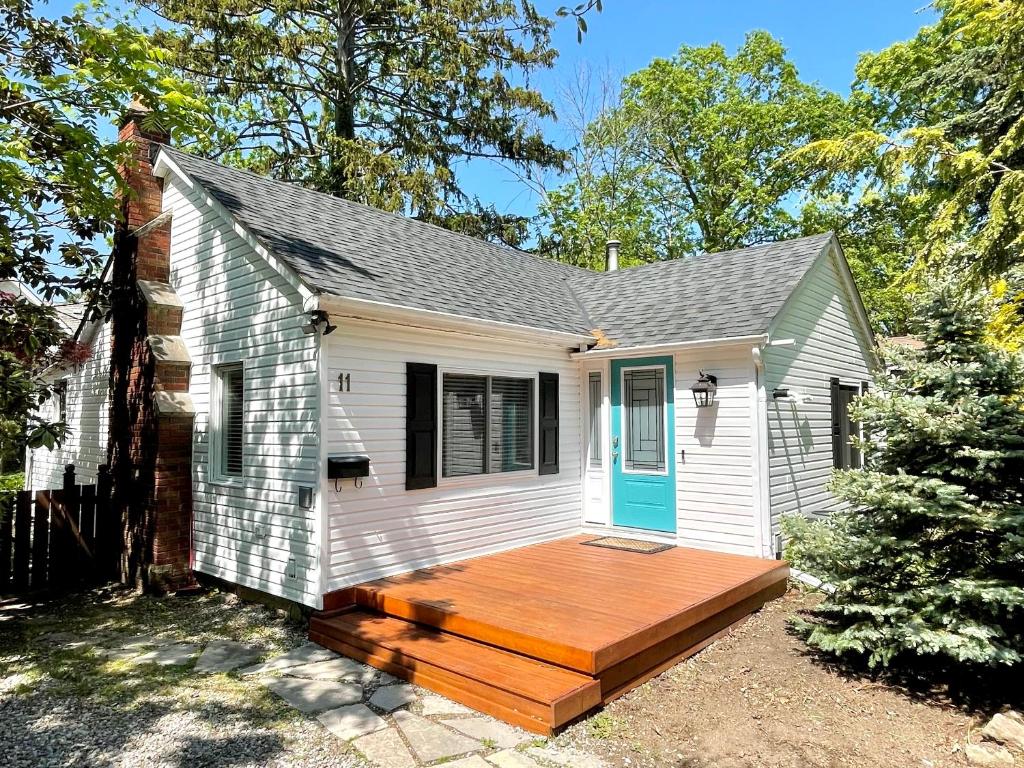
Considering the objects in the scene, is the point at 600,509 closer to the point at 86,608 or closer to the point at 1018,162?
the point at 86,608

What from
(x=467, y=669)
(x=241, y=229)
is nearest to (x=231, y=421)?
(x=241, y=229)

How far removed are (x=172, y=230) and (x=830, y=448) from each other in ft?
30.9

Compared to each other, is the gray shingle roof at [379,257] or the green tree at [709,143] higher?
the green tree at [709,143]

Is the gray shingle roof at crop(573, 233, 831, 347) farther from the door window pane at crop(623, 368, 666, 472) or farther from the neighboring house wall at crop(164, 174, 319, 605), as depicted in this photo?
the neighboring house wall at crop(164, 174, 319, 605)

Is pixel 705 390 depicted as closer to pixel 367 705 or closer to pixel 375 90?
pixel 367 705

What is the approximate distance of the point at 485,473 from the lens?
287 inches

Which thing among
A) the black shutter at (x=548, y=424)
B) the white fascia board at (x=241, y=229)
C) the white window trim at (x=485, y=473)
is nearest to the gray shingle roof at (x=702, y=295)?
the black shutter at (x=548, y=424)

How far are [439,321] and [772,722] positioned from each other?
14.8ft

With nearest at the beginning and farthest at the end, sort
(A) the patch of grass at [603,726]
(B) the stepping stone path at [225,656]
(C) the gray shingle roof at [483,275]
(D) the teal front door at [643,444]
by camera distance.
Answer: (A) the patch of grass at [603,726]
(B) the stepping stone path at [225,656]
(C) the gray shingle roof at [483,275]
(D) the teal front door at [643,444]

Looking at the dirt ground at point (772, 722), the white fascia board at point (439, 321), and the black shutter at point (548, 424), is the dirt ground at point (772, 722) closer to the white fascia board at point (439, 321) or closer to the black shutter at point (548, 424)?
the black shutter at point (548, 424)

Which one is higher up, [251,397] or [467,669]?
[251,397]

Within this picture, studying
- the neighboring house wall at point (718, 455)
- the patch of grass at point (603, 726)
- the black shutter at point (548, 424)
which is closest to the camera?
the patch of grass at point (603, 726)

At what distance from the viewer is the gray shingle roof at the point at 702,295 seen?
7668 millimetres

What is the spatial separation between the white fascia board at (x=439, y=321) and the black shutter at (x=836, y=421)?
3788 mm
